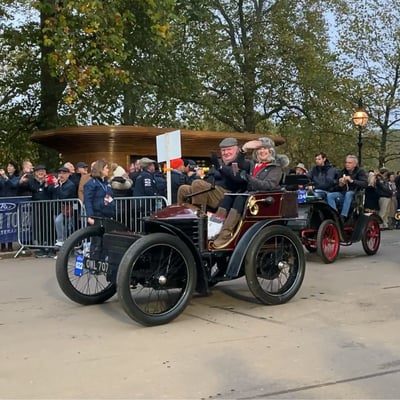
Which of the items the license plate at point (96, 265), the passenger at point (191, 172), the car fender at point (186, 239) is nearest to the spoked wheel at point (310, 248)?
the passenger at point (191, 172)

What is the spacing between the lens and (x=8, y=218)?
40.5 feet

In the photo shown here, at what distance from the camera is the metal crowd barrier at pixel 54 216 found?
39.1 feet

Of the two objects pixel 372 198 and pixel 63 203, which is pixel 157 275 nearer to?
pixel 63 203

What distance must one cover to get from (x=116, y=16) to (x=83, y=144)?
142 inches

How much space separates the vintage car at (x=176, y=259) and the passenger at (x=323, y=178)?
13.0 feet

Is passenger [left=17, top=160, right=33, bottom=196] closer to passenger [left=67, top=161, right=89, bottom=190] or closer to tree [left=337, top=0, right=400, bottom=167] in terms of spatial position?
passenger [left=67, top=161, right=89, bottom=190]

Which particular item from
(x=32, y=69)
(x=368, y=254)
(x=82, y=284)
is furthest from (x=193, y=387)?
(x=32, y=69)

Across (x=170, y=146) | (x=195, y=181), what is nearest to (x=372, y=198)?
(x=170, y=146)

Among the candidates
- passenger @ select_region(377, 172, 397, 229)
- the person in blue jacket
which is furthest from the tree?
the person in blue jacket

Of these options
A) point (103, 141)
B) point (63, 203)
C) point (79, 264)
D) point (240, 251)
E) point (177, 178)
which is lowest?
point (79, 264)

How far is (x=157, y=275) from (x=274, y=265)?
5.07 ft

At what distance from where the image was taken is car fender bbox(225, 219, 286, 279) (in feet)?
22.5

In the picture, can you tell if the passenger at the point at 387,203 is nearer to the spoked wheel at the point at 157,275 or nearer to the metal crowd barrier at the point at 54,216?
the metal crowd barrier at the point at 54,216

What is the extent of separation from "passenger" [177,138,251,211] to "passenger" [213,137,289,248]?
0.14 metres
